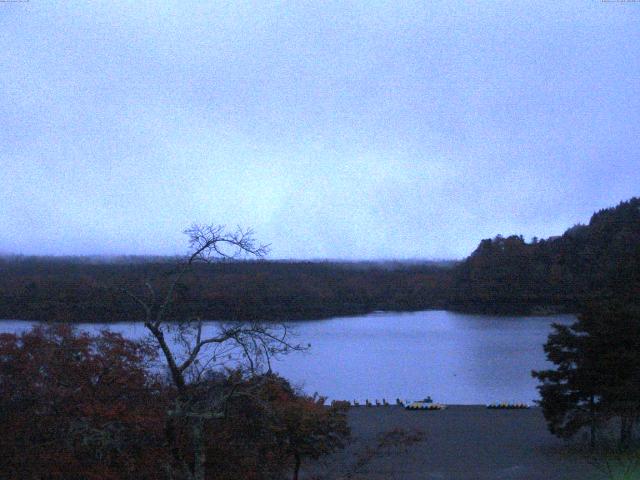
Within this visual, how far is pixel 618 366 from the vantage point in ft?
33.7

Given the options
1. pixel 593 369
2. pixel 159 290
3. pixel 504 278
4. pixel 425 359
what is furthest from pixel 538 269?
pixel 159 290

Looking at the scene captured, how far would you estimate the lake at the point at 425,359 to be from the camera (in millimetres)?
18547

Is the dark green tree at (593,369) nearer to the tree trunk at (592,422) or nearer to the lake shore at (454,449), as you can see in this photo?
the tree trunk at (592,422)

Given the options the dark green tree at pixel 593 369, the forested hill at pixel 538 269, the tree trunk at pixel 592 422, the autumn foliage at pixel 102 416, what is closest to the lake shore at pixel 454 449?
the tree trunk at pixel 592 422

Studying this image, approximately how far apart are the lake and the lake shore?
1667mm

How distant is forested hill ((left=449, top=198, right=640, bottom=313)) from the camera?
33938 mm

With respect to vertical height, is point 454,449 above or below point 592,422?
below

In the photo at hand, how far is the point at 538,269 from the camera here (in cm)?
3469

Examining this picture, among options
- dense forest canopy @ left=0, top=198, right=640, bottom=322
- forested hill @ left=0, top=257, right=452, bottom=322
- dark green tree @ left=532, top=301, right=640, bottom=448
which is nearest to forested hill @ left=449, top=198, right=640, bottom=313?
dense forest canopy @ left=0, top=198, right=640, bottom=322

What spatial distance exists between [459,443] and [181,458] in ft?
24.9

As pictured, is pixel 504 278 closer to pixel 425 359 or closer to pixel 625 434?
pixel 425 359

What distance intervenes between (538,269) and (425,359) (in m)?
11.6

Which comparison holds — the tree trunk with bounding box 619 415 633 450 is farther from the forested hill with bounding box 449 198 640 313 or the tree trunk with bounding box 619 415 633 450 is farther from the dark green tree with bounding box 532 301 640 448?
the forested hill with bounding box 449 198 640 313

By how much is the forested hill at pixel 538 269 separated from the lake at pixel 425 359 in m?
A: 1.49
